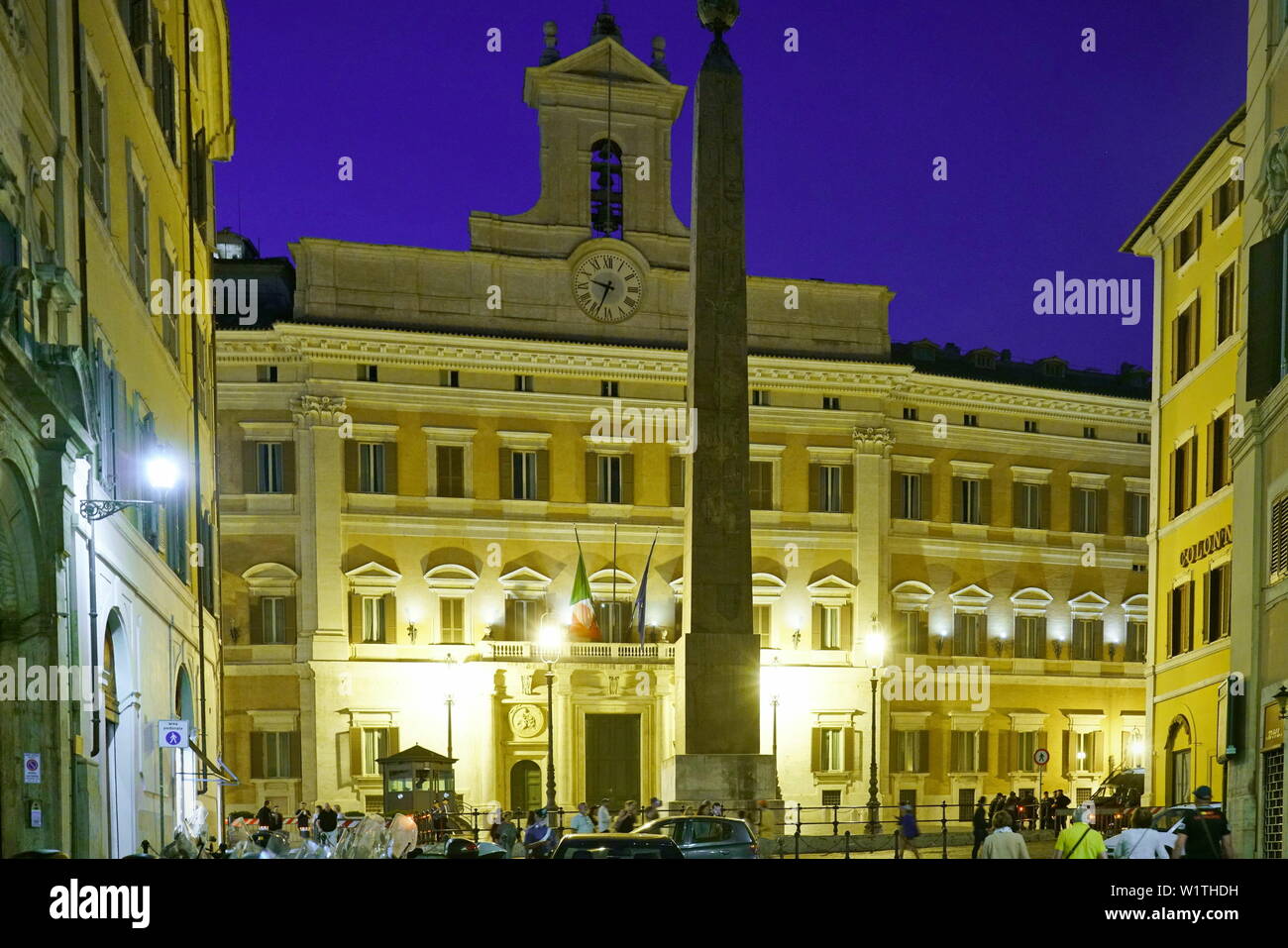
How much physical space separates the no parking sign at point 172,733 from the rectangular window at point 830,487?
27.8 m

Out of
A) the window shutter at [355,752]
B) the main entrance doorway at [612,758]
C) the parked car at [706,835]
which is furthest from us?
the main entrance doorway at [612,758]

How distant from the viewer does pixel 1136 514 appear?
46312 millimetres

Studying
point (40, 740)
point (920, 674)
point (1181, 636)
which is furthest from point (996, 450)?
point (40, 740)

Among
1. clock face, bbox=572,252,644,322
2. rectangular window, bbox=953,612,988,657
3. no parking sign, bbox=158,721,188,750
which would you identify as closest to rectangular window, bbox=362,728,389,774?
clock face, bbox=572,252,644,322

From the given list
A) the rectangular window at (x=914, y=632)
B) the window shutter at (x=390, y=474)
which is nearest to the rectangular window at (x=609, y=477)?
the window shutter at (x=390, y=474)

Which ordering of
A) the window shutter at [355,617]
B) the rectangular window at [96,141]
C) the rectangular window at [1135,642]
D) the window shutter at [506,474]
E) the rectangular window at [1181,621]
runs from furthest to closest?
the rectangular window at [1135,642]
the window shutter at [506,474]
the window shutter at [355,617]
the rectangular window at [1181,621]
the rectangular window at [96,141]

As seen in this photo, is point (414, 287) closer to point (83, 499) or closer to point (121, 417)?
point (121, 417)

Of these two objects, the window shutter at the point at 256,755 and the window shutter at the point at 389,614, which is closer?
the window shutter at the point at 256,755

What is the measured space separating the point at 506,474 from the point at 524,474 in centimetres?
54

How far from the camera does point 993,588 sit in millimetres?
44156

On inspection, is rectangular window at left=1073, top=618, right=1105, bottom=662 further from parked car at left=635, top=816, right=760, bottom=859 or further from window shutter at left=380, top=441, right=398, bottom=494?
parked car at left=635, top=816, right=760, bottom=859

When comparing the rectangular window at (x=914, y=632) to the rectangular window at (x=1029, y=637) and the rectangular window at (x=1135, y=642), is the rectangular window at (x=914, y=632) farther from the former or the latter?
the rectangular window at (x=1135, y=642)

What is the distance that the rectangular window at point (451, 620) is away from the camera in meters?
39.0

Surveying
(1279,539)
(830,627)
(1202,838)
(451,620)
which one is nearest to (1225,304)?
(1279,539)
